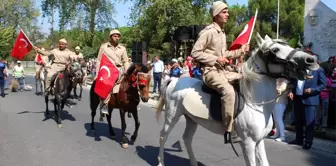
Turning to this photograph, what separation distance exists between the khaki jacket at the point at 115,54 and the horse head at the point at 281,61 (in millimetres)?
4293

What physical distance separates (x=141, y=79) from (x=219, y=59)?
2.75m

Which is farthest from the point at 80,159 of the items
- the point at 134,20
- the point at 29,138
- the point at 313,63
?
the point at 134,20

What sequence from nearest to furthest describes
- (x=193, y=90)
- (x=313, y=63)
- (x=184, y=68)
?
1. (x=313, y=63)
2. (x=193, y=90)
3. (x=184, y=68)

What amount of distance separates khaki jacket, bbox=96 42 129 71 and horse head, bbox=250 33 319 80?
429 cm

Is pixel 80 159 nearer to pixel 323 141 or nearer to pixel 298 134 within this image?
pixel 298 134

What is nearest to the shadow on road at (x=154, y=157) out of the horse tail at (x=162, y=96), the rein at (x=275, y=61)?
the horse tail at (x=162, y=96)

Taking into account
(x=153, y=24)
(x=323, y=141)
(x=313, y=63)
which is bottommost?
(x=323, y=141)

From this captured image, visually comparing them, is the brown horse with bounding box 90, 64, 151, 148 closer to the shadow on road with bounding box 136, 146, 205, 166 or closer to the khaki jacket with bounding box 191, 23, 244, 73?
the shadow on road with bounding box 136, 146, 205, 166

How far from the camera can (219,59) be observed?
507cm

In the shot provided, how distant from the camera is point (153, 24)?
92.5 feet

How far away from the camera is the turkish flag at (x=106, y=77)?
7.87 metres

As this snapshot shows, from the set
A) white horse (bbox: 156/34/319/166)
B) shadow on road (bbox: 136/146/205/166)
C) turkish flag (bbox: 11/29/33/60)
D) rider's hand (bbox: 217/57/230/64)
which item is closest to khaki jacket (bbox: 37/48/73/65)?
turkish flag (bbox: 11/29/33/60)

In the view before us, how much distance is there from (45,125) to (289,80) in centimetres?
764

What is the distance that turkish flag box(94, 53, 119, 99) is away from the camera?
7.87 m
